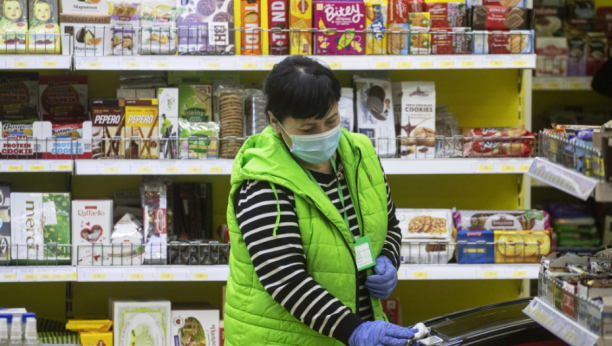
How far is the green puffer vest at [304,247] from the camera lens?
1.52 meters

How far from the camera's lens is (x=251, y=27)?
8.86 ft

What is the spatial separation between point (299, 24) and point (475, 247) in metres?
1.22

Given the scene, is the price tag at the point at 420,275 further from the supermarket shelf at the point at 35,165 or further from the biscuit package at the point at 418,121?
the supermarket shelf at the point at 35,165

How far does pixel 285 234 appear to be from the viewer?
58.1 inches

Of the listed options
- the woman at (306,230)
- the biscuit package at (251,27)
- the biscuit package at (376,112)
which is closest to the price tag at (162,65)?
the biscuit package at (251,27)

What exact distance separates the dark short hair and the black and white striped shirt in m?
0.19

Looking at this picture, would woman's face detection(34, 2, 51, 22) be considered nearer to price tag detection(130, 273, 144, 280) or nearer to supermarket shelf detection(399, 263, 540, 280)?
price tag detection(130, 273, 144, 280)

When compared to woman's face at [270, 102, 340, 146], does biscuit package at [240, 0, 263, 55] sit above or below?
above

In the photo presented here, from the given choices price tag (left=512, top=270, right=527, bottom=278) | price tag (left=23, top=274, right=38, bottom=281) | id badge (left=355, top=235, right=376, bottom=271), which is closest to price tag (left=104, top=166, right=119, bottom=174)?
price tag (left=23, top=274, right=38, bottom=281)

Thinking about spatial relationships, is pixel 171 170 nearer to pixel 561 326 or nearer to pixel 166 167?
pixel 166 167

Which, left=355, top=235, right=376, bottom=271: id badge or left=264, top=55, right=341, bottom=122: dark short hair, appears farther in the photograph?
left=355, top=235, right=376, bottom=271: id badge

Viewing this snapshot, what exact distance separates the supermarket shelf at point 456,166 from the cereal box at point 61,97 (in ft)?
4.70

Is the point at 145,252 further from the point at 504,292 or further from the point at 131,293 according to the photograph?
the point at 504,292

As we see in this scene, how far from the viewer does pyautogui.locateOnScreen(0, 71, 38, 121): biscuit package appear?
284 cm
